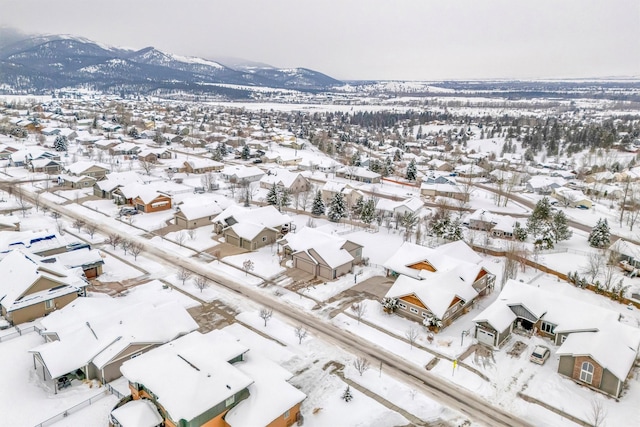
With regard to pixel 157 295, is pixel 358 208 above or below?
above

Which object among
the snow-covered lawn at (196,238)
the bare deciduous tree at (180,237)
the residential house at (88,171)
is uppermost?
the residential house at (88,171)

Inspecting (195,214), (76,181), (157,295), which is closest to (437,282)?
(157,295)

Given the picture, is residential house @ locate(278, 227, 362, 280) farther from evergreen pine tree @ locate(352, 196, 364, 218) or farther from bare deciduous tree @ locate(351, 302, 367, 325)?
evergreen pine tree @ locate(352, 196, 364, 218)

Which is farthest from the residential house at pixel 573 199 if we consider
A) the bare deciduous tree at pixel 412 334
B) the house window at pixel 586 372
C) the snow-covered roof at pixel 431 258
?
the bare deciduous tree at pixel 412 334

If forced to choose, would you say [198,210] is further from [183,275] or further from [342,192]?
[342,192]

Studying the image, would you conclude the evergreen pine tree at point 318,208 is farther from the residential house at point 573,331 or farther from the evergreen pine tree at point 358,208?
the residential house at point 573,331

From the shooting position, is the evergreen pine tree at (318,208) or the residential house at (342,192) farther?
the residential house at (342,192)
